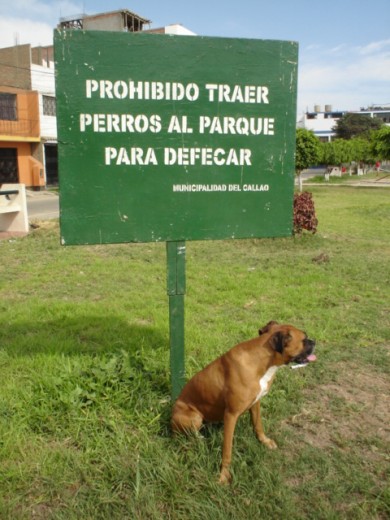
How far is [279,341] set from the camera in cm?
243

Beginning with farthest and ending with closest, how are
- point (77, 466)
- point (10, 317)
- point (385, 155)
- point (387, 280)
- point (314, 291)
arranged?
point (385, 155) < point (387, 280) < point (314, 291) < point (10, 317) < point (77, 466)

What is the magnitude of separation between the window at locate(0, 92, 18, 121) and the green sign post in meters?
26.3

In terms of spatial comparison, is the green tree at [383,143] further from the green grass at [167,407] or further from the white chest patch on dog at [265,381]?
the white chest patch on dog at [265,381]

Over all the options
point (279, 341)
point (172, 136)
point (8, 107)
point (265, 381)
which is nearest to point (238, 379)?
point (265, 381)

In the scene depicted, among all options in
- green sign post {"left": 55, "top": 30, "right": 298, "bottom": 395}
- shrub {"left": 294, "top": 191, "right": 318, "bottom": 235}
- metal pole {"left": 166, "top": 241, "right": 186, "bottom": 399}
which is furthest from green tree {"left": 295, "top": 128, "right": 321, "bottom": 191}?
metal pole {"left": 166, "top": 241, "right": 186, "bottom": 399}

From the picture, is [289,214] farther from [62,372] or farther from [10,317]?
[10,317]

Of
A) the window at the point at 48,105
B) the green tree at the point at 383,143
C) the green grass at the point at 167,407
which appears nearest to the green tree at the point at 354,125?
the green tree at the point at 383,143

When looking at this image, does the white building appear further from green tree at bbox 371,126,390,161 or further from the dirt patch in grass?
the dirt patch in grass

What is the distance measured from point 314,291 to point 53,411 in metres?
3.80

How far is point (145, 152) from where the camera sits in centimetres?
275

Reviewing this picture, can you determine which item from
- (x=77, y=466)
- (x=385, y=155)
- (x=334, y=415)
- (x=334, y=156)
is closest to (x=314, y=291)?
(x=334, y=415)

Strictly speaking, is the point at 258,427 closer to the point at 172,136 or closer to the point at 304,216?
the point at 172,136

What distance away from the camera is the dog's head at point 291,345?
244 centimetres

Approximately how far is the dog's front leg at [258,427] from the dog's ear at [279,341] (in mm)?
498
